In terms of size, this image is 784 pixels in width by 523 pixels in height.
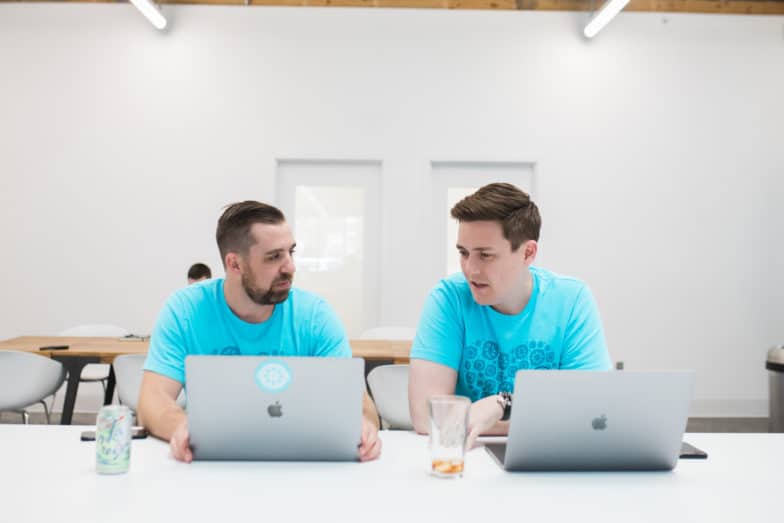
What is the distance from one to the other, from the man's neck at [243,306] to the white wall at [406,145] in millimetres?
3456

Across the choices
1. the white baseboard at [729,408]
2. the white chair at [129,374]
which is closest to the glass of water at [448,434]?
the white chair at [129,374]

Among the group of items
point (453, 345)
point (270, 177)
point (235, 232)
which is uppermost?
point (270, 177)

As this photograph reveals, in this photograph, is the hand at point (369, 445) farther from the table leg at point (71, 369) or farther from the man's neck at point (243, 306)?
the table leg at point (71, 369)

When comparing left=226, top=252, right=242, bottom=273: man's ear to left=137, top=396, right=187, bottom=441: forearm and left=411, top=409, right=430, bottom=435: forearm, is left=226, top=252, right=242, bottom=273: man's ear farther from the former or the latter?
left=411, top=409, right=430, bottom=435: forearm

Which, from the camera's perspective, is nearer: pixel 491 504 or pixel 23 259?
pixel 491 504

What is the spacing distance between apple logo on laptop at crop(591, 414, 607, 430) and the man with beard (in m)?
0.77

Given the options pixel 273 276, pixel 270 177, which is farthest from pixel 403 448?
pixel 270 177

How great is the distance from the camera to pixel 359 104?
5379 millimetres

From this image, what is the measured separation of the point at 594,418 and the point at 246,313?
3.50 feet

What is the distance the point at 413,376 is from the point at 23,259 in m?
4.79

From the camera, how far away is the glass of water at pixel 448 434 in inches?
47.2

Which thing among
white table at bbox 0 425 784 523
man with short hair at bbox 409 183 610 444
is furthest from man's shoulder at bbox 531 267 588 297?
white table at bbox 0 425 784 523

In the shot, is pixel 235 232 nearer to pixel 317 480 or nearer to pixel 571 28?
pixel 317 480

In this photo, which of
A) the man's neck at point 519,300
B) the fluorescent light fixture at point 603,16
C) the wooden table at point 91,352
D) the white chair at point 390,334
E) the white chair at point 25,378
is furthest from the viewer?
the fluorescent light fixture at point 603,16
